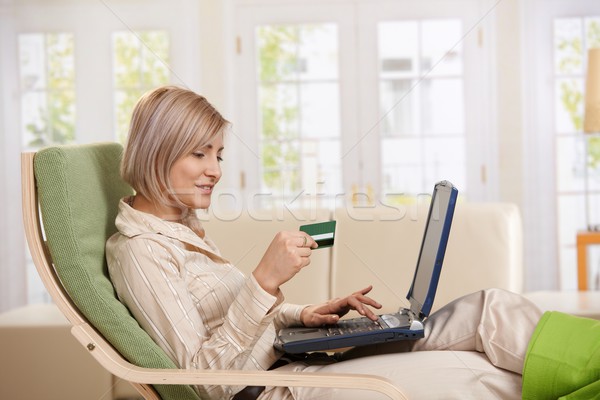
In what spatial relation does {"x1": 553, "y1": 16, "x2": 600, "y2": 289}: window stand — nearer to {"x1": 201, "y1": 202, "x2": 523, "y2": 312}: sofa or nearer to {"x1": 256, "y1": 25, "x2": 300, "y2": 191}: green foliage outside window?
{"x1": 256, "y1": 25, "x2": 300, "y2": 191}: green foliage outside window

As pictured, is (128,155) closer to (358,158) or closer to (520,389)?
(520,389)

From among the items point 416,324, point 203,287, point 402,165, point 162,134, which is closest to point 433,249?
point 416,324

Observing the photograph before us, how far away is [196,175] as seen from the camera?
1.60 meters

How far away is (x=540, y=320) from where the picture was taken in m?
1.41

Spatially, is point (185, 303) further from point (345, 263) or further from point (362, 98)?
point (362, 98)

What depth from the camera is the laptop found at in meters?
1.41

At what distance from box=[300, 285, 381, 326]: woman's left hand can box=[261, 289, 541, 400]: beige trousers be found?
96 millimetres

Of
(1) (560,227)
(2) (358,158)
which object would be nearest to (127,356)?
(2) (358,158)

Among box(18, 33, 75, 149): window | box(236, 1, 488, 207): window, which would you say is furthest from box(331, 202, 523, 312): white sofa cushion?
box(18, 33, 75, 149): window

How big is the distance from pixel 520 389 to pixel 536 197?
314cm

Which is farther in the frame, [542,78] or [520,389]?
[542,78]

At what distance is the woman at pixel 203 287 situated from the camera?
55.2 inches

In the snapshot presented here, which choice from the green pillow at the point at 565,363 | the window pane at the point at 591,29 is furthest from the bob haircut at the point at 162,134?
the window pane at the point at 591,29

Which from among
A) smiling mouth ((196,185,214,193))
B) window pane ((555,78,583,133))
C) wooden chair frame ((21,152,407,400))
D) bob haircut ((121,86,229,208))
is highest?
window pane ((555,78,583,133))
